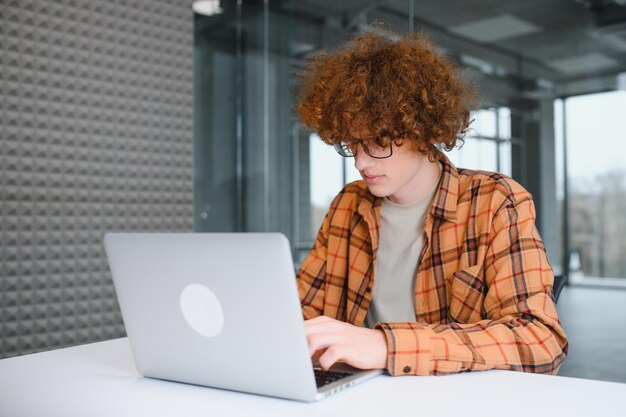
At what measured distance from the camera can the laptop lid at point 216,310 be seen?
0.98 meters

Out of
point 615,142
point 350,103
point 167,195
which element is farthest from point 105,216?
point 615,142

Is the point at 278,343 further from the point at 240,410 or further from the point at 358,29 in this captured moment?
the point at 358,29

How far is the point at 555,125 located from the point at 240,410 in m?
2.26

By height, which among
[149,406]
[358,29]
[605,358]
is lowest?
[605,358]

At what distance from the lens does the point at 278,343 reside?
100cm

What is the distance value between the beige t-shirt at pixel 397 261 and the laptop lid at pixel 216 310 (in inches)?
26.8

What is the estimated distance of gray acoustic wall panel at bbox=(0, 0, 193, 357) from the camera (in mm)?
3141

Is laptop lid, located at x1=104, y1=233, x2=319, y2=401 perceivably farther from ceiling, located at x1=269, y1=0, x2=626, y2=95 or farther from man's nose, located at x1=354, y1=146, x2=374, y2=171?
ceiling, located at x1=269, y1=0, x2=626, y2=95

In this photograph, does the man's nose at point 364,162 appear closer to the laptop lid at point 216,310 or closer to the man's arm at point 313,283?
the man's arm at point 313,283

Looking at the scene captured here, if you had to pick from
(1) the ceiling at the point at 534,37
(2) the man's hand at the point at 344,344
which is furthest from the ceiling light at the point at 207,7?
(2) the man's hand at the point at 344,344

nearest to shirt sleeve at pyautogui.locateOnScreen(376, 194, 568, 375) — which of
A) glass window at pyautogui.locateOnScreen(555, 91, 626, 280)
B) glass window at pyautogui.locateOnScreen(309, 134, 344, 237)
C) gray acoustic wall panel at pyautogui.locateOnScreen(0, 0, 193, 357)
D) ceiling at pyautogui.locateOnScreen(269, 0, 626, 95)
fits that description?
glass window at pyautogui.locateOnScreen(555, 91, 626, 280)

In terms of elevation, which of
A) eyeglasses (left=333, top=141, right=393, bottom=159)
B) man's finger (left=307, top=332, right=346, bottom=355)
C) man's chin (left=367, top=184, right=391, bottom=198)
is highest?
eyeglasses (left=333, top=141, right=393, bottom=159)

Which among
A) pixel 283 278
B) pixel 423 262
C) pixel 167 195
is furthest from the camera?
pixel 167 195

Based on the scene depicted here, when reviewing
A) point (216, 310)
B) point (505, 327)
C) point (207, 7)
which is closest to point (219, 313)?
point (216, 310)
